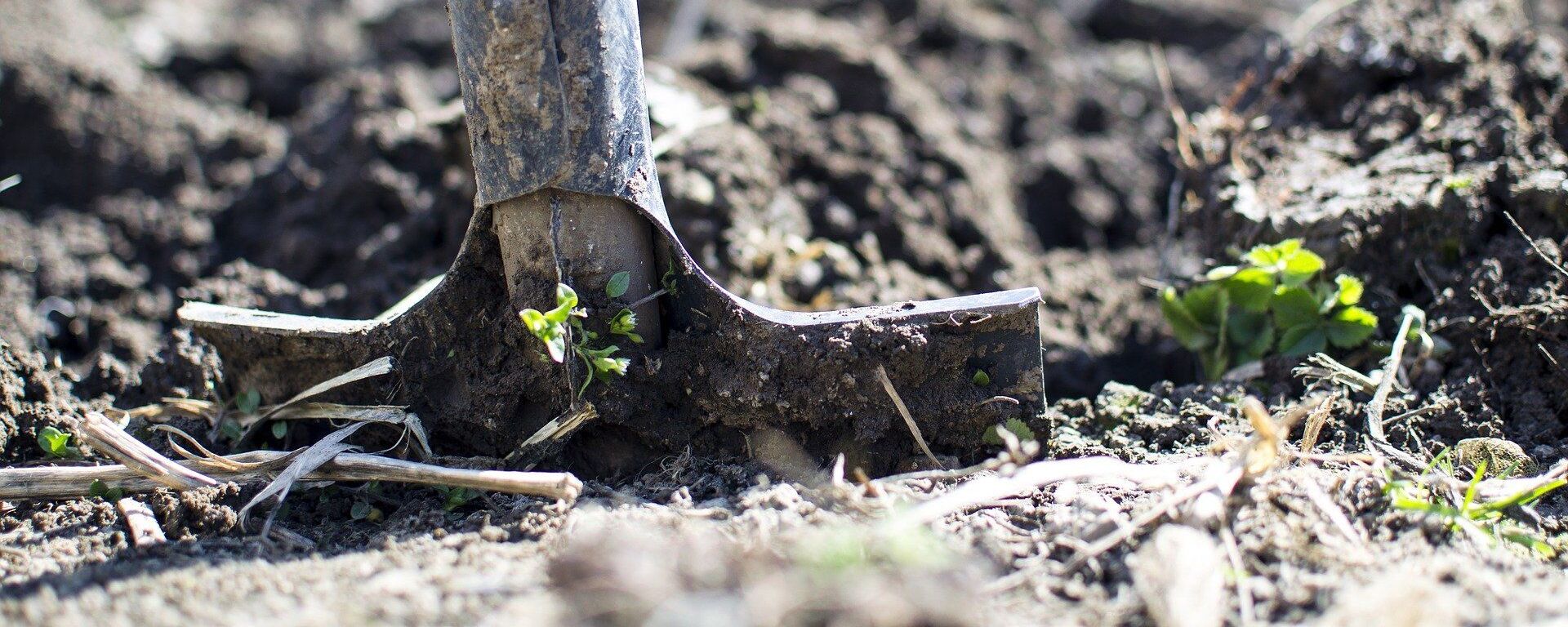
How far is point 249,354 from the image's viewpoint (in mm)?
2102

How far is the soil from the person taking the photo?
1.44 metres

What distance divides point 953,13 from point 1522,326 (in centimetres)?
259

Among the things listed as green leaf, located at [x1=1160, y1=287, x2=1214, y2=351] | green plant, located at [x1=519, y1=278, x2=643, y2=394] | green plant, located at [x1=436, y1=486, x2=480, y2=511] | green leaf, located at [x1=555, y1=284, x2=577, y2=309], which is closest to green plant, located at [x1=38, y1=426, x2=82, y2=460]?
green plant, located at [x1=436, y1=486, x2=480, y2=511]

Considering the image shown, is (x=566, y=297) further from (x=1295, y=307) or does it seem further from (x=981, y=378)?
(x=1295, y=307)

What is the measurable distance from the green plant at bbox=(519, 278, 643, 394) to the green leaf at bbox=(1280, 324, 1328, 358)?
1.34 meters

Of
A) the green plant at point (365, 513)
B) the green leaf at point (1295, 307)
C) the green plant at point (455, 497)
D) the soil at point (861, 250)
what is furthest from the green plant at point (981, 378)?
the green plant at point (365, 513)

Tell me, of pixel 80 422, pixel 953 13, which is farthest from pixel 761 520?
pixel 953 13

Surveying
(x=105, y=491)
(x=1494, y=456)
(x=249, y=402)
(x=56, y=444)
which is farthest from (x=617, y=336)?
(x=1494, y=456)

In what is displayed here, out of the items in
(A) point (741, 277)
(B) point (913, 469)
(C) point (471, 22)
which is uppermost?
(C) point (471, 22)

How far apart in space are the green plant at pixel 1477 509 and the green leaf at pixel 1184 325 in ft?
2.18

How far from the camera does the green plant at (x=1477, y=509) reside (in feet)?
5.37

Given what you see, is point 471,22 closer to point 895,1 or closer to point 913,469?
point 913,469

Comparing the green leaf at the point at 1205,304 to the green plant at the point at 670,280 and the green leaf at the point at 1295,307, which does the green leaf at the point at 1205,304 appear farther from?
the green plant at the point at 670,280

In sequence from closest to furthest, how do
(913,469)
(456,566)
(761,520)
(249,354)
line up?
(456,566), (761,520), (913,469), (249,354)
